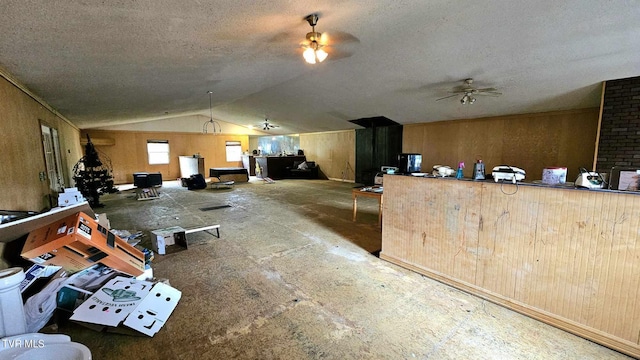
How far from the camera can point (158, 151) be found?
11.5m

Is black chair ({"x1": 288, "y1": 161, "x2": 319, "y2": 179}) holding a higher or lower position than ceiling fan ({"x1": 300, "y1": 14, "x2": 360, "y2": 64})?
lower

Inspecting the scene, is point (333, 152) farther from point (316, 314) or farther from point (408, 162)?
point (316, 314)

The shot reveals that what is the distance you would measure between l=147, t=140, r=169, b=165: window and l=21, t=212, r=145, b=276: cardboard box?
34.0 feet

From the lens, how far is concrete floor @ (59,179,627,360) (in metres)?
1.76

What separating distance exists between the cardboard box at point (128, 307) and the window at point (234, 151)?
11.8 meters

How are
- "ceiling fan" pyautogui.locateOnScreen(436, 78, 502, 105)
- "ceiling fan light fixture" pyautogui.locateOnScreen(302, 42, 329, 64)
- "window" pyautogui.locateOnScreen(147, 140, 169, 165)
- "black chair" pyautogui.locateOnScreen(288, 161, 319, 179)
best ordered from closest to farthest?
"ceiling fan light fixture" pyautogui.locateOnScreen(302, 42, 329, 64), "ceiling fan" pyautogui.locateOnScreen(436, 78, 502, 105), "window" pyautogui.locateOnScreen(147, 140, 169, 165), "black chair" pyautogui.locateOnScreen(288, 161, 319, 179)

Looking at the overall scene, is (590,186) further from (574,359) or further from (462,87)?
(462,87)

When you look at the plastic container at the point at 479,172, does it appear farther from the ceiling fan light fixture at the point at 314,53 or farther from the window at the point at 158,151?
the window at the point at 158,151

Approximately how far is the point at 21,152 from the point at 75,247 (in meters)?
2.38

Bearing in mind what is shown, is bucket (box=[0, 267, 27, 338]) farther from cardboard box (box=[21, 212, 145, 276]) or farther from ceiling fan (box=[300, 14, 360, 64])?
ceiling fan (box=[300, 14, 360, 64])

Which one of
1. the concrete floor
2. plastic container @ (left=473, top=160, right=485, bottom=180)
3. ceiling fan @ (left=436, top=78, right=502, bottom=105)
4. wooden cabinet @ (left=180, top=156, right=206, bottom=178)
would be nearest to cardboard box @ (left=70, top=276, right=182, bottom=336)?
the concrete floor

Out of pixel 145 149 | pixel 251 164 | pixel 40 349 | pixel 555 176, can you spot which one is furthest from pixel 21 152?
pixel 251 164

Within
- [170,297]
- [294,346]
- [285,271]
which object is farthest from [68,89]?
[294,346]

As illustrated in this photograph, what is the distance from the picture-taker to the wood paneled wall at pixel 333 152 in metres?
10.8
